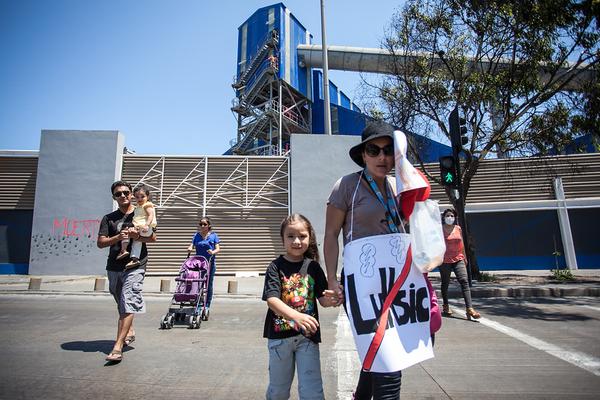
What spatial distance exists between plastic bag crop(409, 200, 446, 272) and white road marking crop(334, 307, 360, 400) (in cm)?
166

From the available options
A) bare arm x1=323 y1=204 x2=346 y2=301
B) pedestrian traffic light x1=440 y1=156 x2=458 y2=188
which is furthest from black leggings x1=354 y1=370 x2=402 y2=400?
pedestrian traffic light x1=440 y1=156 x2=458 y2=188

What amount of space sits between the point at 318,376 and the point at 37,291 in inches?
430

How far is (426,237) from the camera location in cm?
192

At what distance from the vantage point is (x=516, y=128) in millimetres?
11875

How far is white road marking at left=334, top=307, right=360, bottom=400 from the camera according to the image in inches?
122

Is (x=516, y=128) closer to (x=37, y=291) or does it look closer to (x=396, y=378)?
(x=396, y=378)

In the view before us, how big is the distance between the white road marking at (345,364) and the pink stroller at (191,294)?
95.6 inches

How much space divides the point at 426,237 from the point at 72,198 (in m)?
17.5

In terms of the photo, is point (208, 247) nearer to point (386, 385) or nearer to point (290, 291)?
A: point (290, 291)

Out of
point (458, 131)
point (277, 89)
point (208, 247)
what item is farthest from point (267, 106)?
point (208, 247)

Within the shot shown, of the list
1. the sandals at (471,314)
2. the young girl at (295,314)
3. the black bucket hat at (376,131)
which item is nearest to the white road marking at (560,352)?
the sandals at (471,314)

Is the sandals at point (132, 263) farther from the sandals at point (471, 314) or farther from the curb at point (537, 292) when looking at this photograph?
the curb at point (537, 292)

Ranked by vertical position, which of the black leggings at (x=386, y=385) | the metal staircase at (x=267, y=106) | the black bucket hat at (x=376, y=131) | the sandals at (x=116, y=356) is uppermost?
the metal staircase at (x=267, y=106)

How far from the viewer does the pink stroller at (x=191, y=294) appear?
579cm
